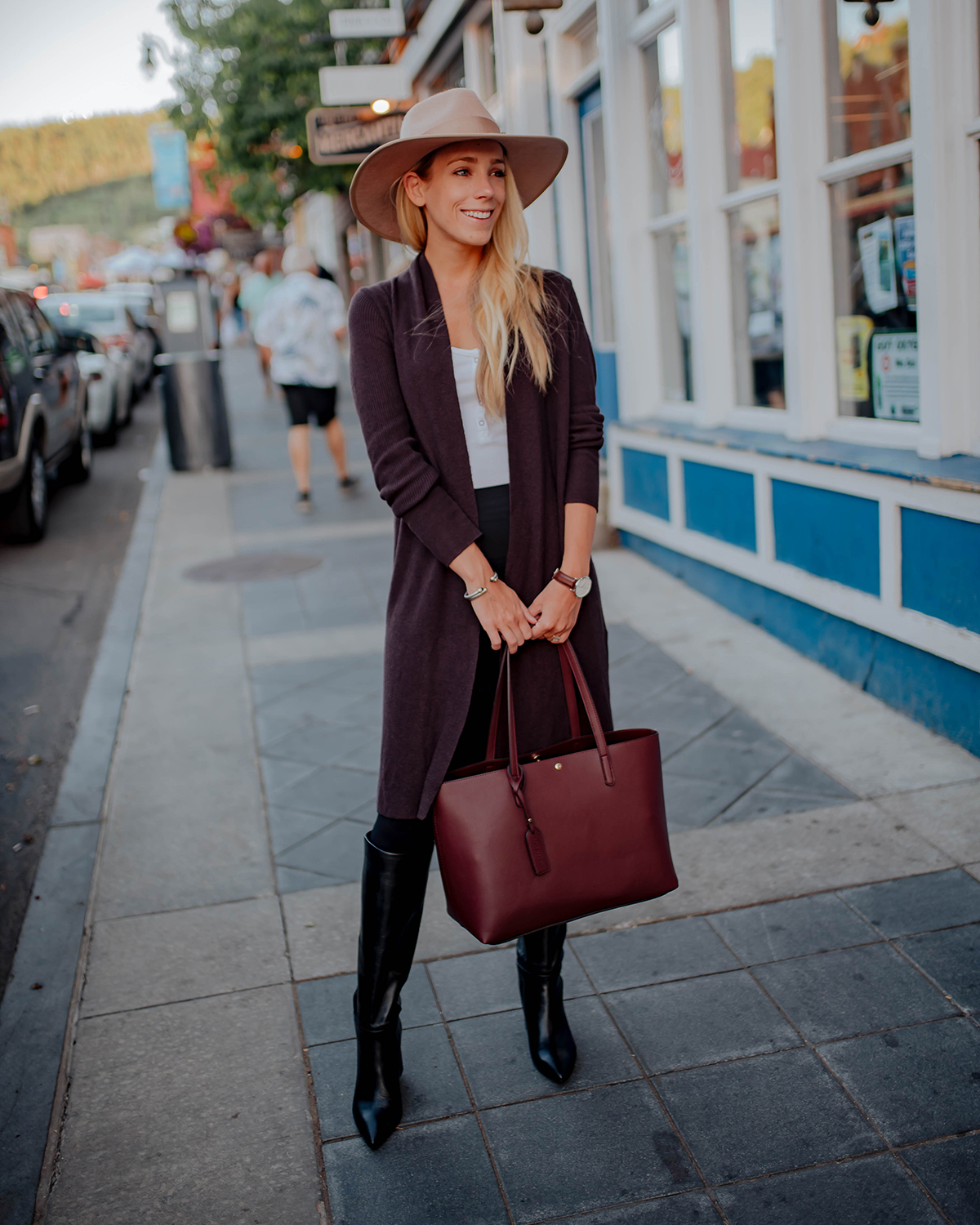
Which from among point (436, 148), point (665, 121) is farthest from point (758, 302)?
point (436, 148)

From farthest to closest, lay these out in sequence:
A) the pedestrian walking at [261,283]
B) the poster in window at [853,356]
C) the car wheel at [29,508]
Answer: the pedestrian walking at [261,283], the car wheel at [29,508], the poster in window at [853,356]

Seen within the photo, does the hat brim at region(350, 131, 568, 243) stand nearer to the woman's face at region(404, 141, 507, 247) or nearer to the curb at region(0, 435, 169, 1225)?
the woman's face at region(404, 141, 507, 247)

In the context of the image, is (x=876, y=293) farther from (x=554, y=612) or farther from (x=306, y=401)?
(x=306, y=401)

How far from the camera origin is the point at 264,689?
5.37 meters

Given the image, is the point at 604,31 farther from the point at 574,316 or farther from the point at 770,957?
the point at 770,957

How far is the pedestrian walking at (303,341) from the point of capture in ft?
30.3

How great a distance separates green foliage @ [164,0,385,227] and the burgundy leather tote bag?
13.7 m

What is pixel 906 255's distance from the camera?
450 centimetres

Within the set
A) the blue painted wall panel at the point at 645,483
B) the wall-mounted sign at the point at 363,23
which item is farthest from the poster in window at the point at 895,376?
the wall-mounted sign at the point at 363,23

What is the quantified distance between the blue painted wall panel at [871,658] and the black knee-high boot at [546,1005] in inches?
81.2

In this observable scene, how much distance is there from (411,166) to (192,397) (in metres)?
9.71

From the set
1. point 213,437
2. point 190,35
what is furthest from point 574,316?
point 190,35

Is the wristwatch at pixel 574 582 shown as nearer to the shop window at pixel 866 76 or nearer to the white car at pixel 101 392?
the shop window at pixel 866 76

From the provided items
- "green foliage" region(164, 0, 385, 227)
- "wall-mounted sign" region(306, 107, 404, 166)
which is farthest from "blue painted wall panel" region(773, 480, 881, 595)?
"green foliage" region(164, 0, 385, 227)
